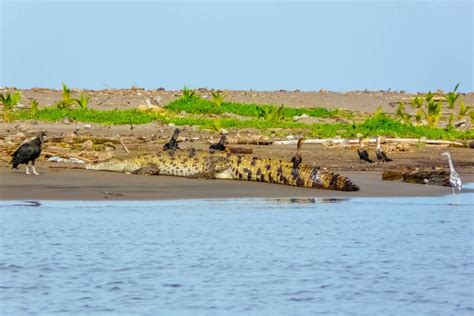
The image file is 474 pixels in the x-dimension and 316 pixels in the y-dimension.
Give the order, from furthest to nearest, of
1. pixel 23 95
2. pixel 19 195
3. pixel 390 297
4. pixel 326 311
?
pixel 23 95 → pixel 19 195 → pixel 390 297 → pixel 326 311

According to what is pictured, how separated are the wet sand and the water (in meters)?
0.58

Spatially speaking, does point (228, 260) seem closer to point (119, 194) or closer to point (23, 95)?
point (119, 194)

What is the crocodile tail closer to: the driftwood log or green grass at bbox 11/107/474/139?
the driftwood log

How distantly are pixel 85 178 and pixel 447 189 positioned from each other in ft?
18.9

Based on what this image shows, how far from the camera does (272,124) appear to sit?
2602 cm

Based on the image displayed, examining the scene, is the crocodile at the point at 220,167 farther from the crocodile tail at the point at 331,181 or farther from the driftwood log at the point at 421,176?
the driftwood log at the point at 421,176

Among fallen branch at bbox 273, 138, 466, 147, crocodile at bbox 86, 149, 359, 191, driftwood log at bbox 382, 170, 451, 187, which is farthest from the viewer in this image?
fallen branch at bbox 273, 138, 466, 147

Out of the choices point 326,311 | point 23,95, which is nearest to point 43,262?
point 326,311

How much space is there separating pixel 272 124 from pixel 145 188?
1030cm

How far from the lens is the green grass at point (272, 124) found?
24484mm

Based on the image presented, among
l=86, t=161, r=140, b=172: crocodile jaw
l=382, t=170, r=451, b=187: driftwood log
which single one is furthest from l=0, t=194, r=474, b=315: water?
l=86, t=161, r=140, b=172: crocodile jaw

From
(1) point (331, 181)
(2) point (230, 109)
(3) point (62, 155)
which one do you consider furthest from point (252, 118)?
(1) point (331, 181)

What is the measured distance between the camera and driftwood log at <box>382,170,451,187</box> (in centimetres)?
1730

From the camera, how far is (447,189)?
17031mm
